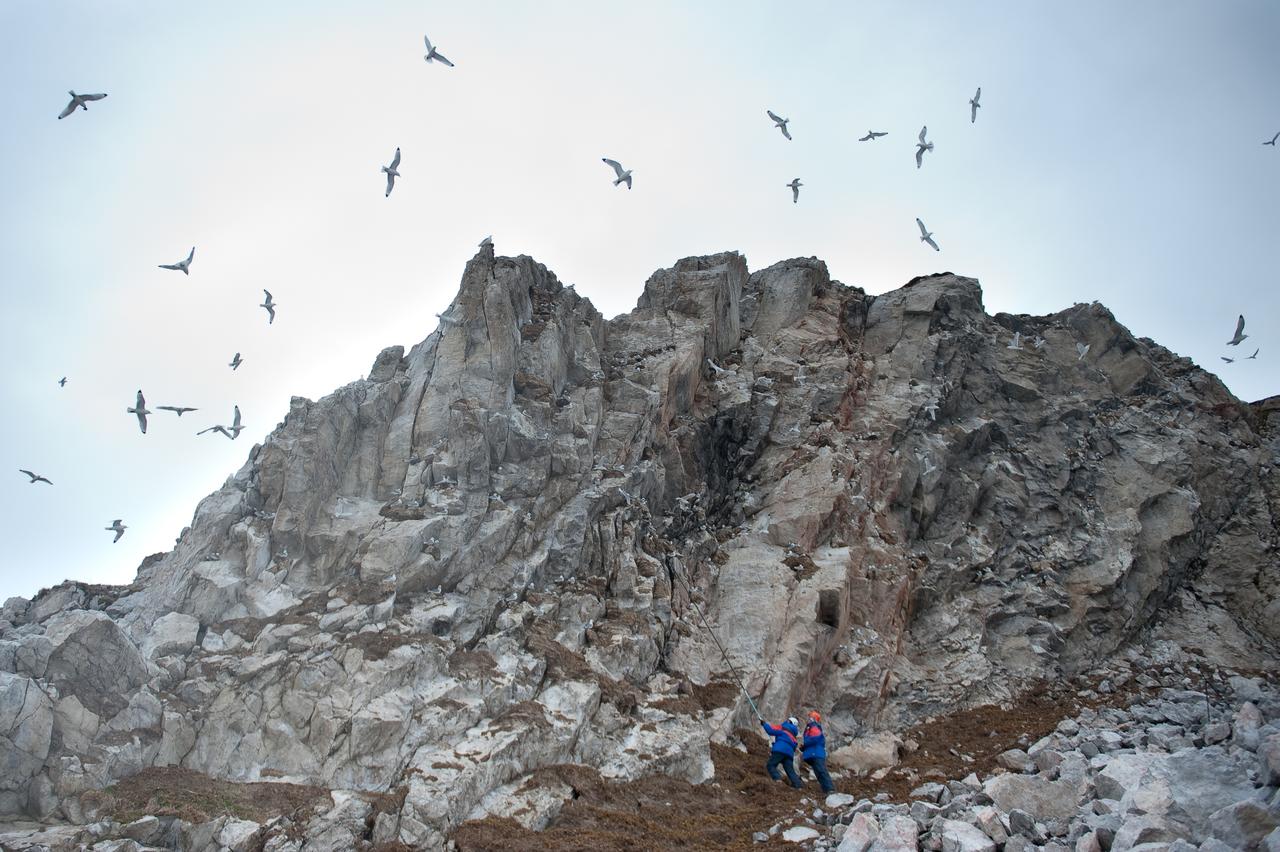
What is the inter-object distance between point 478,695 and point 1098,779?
47.4ft

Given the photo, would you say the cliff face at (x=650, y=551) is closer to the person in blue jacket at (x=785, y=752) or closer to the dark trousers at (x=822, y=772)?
the person in blue jacket at (x=785, y=752)

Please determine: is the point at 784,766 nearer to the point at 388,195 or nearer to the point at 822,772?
the point at 822,772

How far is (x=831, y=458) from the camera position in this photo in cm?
3170

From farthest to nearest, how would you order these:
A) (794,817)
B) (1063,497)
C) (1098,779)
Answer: (1063,497), (794,817), (1098,779)

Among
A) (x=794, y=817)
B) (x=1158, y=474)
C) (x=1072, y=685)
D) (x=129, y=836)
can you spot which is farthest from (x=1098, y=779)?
(x=1158, y=474)

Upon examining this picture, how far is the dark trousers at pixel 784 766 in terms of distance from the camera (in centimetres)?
2027

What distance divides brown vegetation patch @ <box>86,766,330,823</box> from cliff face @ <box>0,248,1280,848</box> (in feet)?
1.45

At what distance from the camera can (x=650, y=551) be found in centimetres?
2795

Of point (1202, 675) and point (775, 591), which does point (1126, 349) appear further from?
point (775, 591)

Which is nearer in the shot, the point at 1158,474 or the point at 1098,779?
the point at 1098,779

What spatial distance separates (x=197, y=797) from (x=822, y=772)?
48.8 ft

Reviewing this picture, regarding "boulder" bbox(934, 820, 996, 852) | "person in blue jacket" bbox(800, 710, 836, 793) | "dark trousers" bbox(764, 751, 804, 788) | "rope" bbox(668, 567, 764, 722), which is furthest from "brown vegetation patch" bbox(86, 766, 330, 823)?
"boulder" bbox(934, 820, 996, 852)

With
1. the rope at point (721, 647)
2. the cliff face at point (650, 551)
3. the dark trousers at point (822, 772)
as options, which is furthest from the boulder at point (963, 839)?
the rope at point (721, 647)

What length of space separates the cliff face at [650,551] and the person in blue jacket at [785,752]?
1.92 m
